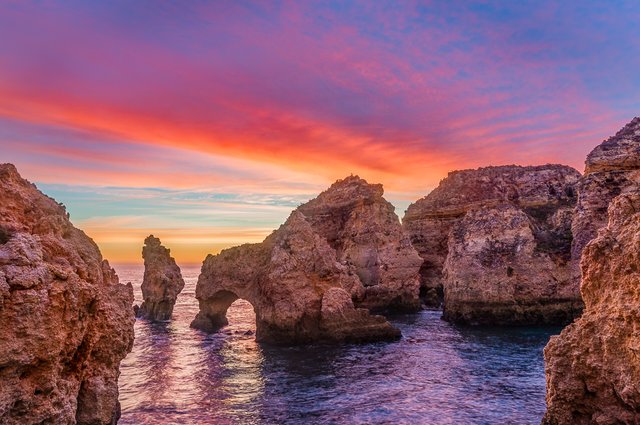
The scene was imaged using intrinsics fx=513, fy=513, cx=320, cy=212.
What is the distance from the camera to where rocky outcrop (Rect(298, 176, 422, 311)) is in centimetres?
5756

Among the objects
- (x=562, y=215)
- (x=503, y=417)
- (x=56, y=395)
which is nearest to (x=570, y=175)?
(x=562, y=215)

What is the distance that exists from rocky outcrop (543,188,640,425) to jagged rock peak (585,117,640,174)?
22.7m

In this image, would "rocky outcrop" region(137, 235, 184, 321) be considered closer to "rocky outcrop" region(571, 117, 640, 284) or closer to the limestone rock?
the limestone rock

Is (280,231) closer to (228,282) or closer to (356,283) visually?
(228,282)

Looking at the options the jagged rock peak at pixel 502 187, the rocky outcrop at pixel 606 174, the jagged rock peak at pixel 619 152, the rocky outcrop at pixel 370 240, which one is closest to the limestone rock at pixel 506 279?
the rocky outcrop at pixel 606 174

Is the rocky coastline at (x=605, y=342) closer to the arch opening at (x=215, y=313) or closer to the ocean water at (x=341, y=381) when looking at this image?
the ocean water at (x=341, y=381)

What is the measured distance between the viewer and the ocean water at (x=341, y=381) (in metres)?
20.8

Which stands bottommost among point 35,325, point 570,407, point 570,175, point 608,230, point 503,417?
point 503,417

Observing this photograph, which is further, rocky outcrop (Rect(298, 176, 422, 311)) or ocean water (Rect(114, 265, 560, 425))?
rocky outcrop (Rect(298, 176, 422, 311))

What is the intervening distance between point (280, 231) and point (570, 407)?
1181 inches

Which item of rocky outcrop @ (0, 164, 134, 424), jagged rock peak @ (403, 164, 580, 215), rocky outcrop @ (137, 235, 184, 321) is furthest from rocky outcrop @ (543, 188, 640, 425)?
rocky outcrop @ (137, 235, 184, 321)

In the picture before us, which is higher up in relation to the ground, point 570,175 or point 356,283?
point 570,175

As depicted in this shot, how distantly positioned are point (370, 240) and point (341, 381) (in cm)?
3721

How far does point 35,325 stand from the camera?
36.3 feet
